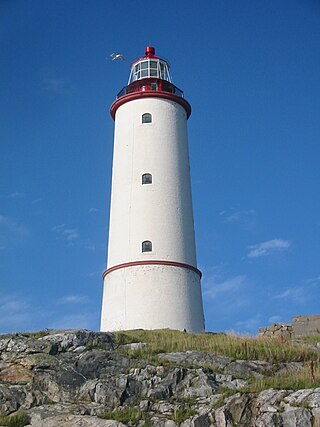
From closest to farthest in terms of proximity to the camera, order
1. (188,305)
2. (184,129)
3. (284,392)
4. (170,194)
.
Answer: (284,392) < (188,305) < (170,194) < (184,129)

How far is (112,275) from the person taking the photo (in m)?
23.5

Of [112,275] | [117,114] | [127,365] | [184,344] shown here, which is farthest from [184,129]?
[127,365]

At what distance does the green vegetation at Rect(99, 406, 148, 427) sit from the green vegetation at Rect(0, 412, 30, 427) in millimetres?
1629

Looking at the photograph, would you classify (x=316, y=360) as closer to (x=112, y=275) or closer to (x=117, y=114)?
(x=112, y=275)

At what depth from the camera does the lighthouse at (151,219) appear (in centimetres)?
2253

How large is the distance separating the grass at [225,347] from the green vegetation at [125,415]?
8.57ft

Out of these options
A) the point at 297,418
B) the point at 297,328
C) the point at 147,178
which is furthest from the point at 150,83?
the point at 297,418

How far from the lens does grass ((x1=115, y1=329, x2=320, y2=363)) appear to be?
16.8 meters

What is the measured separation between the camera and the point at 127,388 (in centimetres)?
1468

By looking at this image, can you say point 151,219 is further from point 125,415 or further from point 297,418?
point 297,418

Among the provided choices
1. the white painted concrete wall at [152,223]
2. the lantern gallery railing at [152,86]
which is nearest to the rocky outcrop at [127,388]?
the white painted concrete wall at [152,223]

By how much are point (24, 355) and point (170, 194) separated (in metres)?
10.0

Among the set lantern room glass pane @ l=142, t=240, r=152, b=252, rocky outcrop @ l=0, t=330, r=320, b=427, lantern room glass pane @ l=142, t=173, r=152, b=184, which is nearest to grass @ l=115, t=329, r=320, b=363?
rocky outcrop @ l=0, t=330, r=320, b=427

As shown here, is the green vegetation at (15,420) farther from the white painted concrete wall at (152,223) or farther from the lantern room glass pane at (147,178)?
the lantern room glass pane at (147,178)
